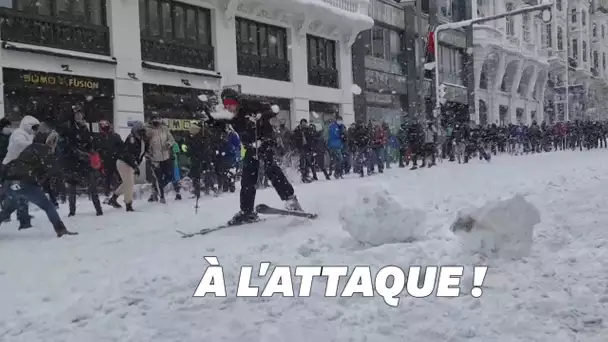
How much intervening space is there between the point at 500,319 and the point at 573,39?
54.3m

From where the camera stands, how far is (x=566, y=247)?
563 cm

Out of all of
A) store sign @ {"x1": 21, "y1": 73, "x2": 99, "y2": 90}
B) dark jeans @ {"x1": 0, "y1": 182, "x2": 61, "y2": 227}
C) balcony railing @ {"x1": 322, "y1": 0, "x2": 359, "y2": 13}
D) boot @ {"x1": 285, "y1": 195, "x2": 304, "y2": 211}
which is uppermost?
balcony railing @ {"x1": 322, "y1": 0, "x2": 359, "y2": 13}

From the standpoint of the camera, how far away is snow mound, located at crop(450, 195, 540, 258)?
529 cm

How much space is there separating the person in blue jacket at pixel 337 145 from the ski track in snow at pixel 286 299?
320 inches

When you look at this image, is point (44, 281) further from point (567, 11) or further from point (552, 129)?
point (567, 11)

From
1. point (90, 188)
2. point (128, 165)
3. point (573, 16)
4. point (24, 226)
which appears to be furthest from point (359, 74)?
point (573, 16)

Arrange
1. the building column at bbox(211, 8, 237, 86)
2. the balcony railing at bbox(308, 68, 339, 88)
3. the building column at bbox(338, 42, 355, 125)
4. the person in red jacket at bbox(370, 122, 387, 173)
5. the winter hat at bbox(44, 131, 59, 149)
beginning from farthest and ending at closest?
the building column at bbox(338, 42, 355, 125) → the balcony railing at bbox(308, 68, 339, 88) → the building column at bbox(211, 8, 237, 86) → the person in red jacket at bbox(370, 122, 387, 173) → the winter hat at bbox(44, 131, 59, 149)

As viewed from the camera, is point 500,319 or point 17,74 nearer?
point 500,319

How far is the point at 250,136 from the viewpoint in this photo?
7867mm

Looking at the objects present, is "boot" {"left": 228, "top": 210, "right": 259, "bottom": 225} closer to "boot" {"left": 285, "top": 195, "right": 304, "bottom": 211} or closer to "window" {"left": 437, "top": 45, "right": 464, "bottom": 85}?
"boot" {"left": 285, "top": 195, "right": 304, "bottom": 211}

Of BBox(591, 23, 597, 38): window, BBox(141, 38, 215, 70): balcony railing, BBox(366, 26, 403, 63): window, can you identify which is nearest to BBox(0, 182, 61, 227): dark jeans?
BBox(141, 38, 215, 70): balcony railing

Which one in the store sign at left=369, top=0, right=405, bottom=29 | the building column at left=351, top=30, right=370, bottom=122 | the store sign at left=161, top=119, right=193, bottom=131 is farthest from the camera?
the store sign at left=369, top=0, right=405, bottom=29

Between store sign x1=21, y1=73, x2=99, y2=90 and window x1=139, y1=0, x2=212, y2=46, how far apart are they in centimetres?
237

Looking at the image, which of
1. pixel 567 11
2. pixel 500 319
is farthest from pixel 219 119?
pixel 567 11
